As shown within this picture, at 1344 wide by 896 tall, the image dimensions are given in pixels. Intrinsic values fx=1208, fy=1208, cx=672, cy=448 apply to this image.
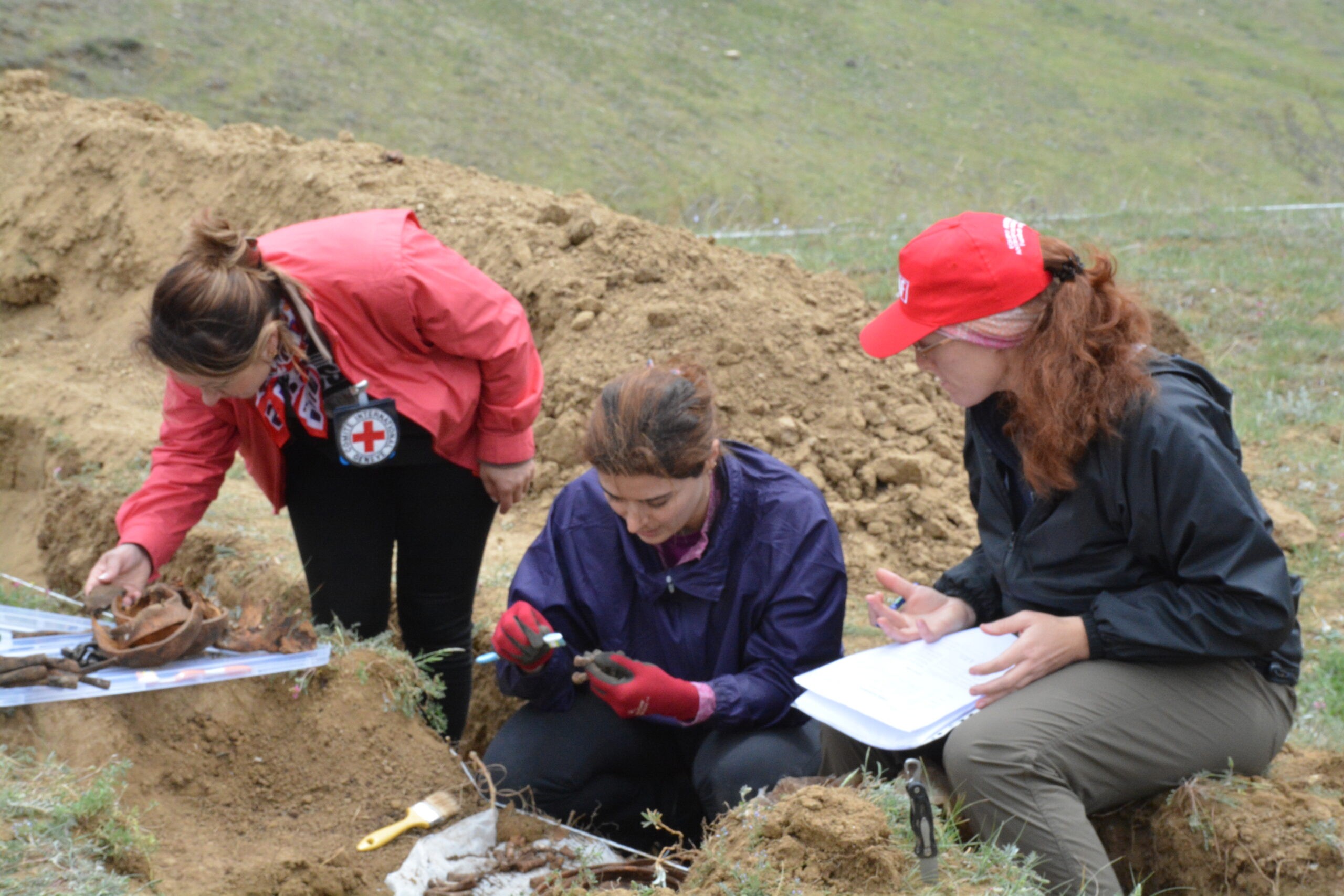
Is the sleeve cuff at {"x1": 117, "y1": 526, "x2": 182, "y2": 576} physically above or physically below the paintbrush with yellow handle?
above

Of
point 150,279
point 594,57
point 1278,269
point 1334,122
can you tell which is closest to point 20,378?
point 150,279

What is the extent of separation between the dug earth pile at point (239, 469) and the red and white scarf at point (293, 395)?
2.11ft

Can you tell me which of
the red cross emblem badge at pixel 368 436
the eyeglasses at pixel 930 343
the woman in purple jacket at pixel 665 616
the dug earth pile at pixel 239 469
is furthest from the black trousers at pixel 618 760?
the eyeglasses at pixel 930 343

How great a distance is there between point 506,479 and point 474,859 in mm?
936

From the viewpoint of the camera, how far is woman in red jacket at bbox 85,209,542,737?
2.57m

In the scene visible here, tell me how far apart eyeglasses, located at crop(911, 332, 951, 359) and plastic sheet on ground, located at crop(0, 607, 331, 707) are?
1.63 m

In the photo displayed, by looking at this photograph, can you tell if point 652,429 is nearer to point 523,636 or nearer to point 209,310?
point 523,636

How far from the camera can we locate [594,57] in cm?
2202

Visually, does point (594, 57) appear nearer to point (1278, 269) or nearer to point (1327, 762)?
point (1278, 269)

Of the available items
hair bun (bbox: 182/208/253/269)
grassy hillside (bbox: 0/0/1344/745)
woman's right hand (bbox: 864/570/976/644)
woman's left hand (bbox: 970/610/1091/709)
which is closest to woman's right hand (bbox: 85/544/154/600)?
hair bun (bbox: 182/208/253/269)

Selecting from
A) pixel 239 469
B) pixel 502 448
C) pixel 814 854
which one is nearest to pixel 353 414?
pixel 502 448

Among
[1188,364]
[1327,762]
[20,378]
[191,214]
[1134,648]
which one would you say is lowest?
[20,378]

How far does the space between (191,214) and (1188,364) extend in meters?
6.70

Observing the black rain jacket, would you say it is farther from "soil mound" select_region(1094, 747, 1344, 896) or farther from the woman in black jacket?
"soil mound" select_region(1094, 747, 1344, 896)
